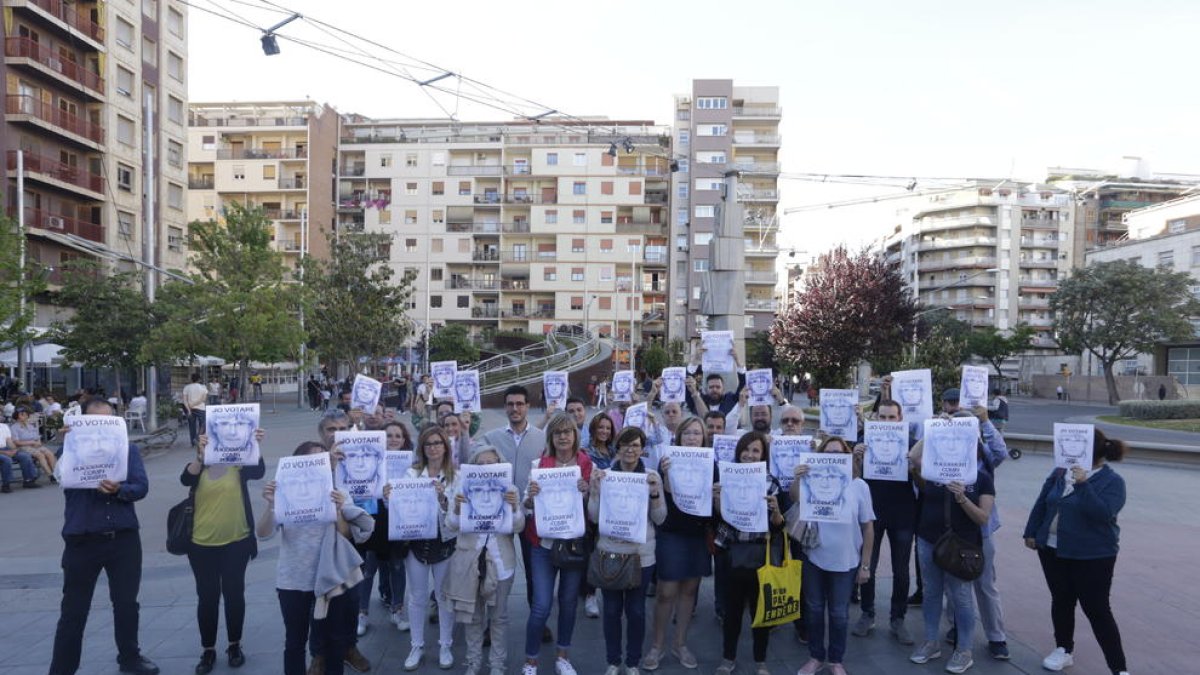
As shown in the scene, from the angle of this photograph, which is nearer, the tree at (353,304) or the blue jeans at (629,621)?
the blue jeans at (629,621)

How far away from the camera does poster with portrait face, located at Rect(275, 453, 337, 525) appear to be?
208 inches

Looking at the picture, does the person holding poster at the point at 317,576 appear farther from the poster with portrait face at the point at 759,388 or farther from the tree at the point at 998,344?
the tree at the point at 998,344

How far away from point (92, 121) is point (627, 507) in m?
47.4

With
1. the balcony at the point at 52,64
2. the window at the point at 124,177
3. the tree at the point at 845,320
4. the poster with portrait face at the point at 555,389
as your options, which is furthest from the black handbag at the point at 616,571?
the window at the point at 124,177

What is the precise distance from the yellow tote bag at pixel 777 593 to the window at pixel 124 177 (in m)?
47.7

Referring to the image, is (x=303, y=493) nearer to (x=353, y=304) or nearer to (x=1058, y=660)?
Result: (x=1058, y=660)

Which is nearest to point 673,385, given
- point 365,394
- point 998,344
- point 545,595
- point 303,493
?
point 365,394

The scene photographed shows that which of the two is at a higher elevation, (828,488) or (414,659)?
(828,488)

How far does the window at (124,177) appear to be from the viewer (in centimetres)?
4328

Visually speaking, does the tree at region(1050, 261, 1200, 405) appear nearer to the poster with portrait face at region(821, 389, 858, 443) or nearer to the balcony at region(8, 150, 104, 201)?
the poster with portrait face at region(821, 389, 858, 443)

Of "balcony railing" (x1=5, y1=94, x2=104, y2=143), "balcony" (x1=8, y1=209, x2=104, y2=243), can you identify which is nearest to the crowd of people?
"balcony" (x1=8, y1=209, x2=104, y2=243)

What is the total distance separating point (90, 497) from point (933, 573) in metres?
6.41

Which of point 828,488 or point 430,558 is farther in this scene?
point 430,558

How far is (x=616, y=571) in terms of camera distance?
5648 mm
